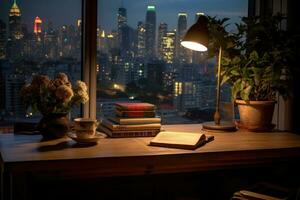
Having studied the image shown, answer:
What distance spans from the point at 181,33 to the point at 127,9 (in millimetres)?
382

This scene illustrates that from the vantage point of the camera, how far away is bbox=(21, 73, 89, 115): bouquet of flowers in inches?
79.3

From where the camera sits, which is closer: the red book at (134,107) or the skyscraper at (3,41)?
the red book at (134,107)

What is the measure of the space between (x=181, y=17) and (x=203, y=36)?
0.53 meters

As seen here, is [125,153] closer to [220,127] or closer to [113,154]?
[113,154]

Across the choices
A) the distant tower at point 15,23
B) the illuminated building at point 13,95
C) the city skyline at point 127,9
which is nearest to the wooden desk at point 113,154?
the illuminated building at point 13,95

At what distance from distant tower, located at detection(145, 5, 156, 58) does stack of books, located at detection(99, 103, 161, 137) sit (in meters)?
0.55

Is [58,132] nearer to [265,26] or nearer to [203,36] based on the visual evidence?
[203,36]

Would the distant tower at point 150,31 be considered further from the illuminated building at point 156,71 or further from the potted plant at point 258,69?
the potted plant at point 258,69

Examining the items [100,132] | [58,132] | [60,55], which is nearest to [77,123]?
[58,132]

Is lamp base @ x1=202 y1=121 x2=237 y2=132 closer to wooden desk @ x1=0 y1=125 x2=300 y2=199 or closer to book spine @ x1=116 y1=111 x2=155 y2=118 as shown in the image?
wooden desk @ x1=0 y1=125 x2=300 y2=199

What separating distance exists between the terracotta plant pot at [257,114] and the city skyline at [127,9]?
683 millimetres

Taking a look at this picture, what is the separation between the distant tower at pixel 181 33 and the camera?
274 cm

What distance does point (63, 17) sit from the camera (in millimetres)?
2480

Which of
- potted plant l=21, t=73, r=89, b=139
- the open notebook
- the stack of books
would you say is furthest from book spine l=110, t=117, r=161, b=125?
potted plant l=21, t=73, r=89, b=139
